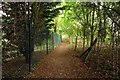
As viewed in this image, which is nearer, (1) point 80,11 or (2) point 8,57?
(2) point 8,57

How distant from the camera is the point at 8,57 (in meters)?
8.41

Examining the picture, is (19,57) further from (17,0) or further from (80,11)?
(80,11)

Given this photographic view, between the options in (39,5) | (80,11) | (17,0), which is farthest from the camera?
(80,11)

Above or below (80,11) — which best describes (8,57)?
below

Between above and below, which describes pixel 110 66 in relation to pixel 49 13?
below

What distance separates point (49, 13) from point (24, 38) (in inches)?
305

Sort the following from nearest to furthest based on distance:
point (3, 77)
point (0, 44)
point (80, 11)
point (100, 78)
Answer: point (0, 44)
point (3, 77)
point (100, 78)
point (80, 11)

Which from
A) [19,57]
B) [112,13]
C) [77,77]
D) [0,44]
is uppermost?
[112,13]

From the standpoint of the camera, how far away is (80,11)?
19859 mm

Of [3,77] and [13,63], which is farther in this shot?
[13,63]

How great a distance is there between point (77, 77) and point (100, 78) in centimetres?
97

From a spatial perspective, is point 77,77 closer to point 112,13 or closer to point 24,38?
point 24,38

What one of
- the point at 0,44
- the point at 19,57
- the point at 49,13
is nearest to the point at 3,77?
the point at 0,44

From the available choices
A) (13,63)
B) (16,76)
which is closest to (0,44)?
(16,76)
